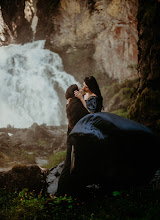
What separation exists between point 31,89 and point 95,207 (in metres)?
21.7

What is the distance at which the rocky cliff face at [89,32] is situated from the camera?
18.7 metres

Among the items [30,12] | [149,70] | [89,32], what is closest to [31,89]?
[89,32]

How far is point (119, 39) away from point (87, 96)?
764 inches

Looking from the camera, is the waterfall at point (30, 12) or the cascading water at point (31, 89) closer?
the cascading water at point (31, 89)

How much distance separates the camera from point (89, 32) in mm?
23359

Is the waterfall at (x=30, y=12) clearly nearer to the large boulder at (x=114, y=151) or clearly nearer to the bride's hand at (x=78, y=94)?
the bride's hand at (x=78, y=94)

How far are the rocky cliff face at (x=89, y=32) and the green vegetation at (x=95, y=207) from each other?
665 inches

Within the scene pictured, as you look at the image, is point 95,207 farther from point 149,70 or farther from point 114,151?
point 149,70

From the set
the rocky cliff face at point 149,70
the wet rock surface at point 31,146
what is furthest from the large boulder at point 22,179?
the rocky cliff face at point 149,70

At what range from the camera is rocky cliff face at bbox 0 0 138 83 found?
18734 millimetres

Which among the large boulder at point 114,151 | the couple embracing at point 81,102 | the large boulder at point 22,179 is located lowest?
the large boulder at point 22,179

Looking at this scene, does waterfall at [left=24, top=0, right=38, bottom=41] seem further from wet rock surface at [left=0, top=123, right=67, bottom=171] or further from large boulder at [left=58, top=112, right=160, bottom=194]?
large boulder at [left=58, top=112, right=160, bottom=194]

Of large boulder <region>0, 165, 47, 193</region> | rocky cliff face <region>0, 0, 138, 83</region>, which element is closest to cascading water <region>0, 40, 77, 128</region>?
rocky cliff face <region>0, 0, 138, 83</region>

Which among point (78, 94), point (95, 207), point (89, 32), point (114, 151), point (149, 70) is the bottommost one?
point (95, 207)
